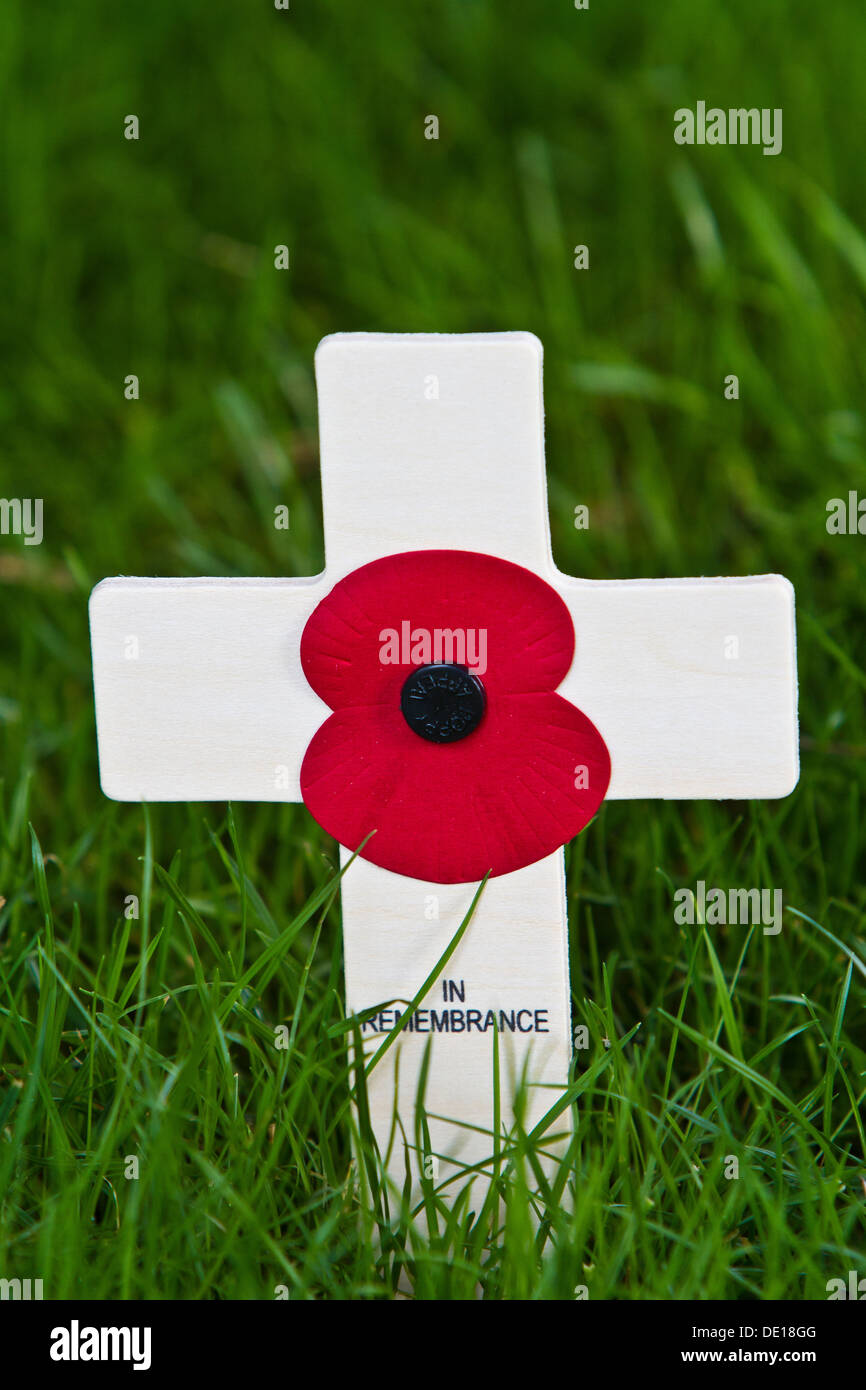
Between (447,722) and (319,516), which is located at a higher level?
(319,516)

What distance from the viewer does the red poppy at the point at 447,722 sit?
4.21ft

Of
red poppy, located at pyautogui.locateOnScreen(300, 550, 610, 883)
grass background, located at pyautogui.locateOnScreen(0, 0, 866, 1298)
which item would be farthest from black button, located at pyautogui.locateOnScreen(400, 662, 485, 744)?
grass background, located at pyautogui.locateOnScreen(0, 0, 866, 1298)

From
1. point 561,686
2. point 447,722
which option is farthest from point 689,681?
point 447,722

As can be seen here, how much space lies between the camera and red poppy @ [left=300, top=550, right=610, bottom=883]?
4.21 feet

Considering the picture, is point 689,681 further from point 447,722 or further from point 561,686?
point 447,722

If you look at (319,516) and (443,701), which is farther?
(319,516)

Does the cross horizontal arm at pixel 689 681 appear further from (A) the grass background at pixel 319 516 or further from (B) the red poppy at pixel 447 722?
(A) the grass background at pixel 319 516

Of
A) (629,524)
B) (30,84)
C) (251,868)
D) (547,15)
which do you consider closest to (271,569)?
(629,524)

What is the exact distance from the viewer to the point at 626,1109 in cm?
124

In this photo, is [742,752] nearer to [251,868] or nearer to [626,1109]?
[626,1109]

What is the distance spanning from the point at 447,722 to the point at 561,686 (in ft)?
0.36

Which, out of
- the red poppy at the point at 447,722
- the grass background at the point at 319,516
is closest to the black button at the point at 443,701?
the red poppy at the point at 447,722

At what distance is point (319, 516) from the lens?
2406mm

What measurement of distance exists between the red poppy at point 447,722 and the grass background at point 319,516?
14 centimetres
